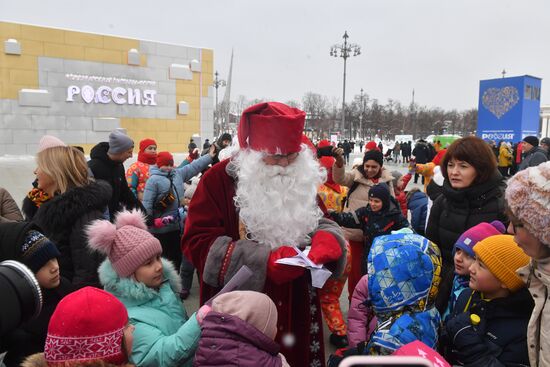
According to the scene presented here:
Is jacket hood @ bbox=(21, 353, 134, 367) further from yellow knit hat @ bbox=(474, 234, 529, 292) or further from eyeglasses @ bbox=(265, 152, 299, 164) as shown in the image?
yellow knit hat @ bbox=(474, 234, 529, 292)

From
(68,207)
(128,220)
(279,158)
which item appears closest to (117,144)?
(68,207)

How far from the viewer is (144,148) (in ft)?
17.3

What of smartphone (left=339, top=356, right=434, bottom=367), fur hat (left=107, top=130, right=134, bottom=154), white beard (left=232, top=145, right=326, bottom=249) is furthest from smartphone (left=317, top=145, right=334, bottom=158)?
smartphone (left=339, top=356, right=434, bottom=367)

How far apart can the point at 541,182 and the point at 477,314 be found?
2.32ft

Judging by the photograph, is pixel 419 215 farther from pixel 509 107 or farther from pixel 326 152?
pixel 509 107

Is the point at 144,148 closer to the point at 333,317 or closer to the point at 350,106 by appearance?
the point at 333,317

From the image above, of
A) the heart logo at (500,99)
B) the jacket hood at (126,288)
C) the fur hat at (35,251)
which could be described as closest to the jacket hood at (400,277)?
the jacket hood at (126,288)

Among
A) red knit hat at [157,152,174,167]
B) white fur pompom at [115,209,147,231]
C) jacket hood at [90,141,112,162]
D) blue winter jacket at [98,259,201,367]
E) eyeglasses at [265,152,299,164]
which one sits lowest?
blue winter jacket at [98,259,201,367]

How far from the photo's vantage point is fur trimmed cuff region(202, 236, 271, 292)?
6.40 ft

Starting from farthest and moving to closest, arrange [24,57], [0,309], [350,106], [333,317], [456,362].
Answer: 1. [350,106]
2. [24,57]
3. [333,317]
4. [456,362]
5. [0,309]

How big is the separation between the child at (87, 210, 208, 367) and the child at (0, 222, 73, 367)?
0.70 feet

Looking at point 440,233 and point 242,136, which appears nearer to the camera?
point 242,136

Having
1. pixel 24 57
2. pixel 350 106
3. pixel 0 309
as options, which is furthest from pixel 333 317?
pixel 350 106

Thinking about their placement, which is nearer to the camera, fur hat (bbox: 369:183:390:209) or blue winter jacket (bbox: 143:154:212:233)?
fur hat (bbox: 369:183:390:209)
